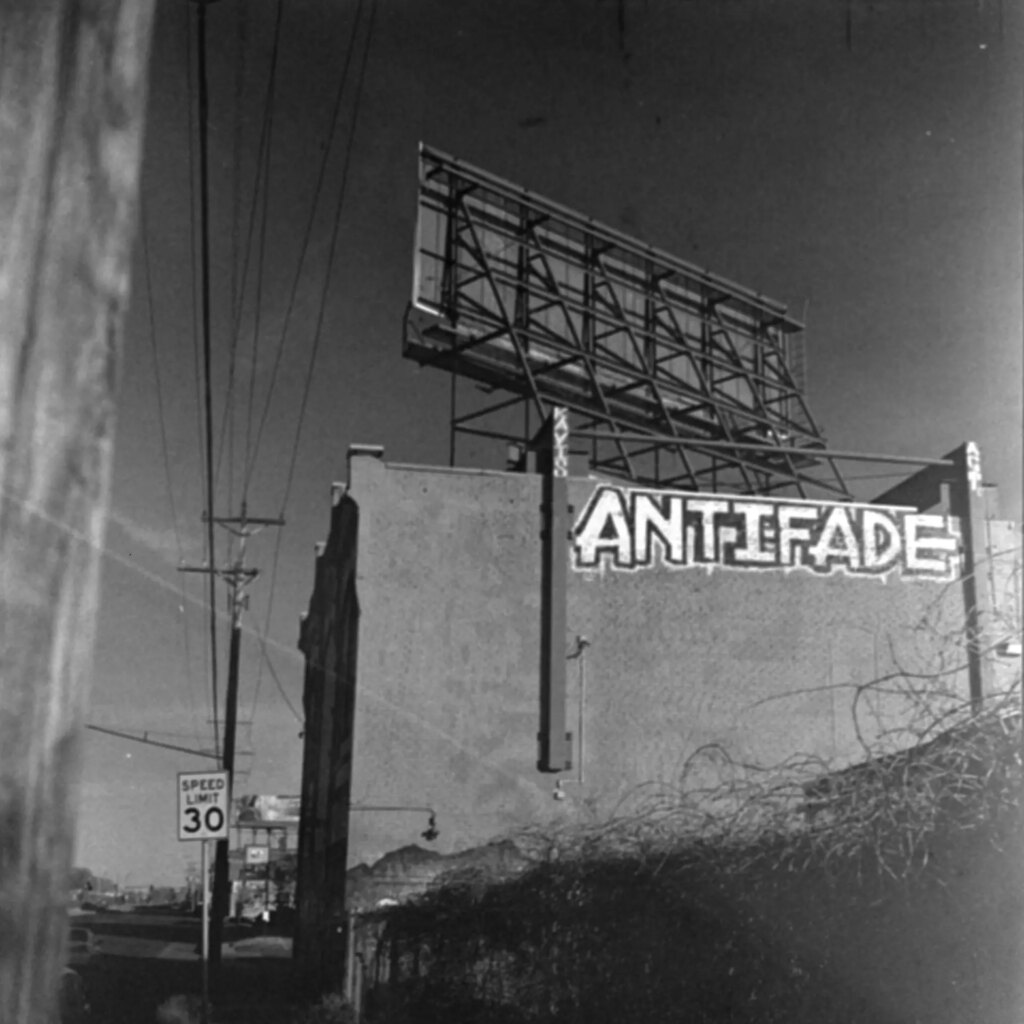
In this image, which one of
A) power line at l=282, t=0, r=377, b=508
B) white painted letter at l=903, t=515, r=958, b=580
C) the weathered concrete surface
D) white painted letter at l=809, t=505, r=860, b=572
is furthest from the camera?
white painted letter at l=903, t=515, r=958, b=580

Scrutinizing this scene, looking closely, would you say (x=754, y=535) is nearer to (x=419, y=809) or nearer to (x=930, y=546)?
(x=930, y=546)

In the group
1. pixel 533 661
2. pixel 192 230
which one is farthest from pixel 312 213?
pixel 533 661

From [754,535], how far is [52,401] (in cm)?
2054

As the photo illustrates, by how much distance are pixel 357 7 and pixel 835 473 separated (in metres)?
16.8

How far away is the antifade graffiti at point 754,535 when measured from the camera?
2161 centimetres

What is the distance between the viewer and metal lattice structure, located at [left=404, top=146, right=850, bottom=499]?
22.8 meters

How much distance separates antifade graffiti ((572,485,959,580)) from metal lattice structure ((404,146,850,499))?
3.84ft

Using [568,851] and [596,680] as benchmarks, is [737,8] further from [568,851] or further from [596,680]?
[596,680]

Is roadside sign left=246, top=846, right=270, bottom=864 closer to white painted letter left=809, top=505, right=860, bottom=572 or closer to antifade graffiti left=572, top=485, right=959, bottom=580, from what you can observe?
antifade graffiti left=572, top=485, right=959, bottom=580

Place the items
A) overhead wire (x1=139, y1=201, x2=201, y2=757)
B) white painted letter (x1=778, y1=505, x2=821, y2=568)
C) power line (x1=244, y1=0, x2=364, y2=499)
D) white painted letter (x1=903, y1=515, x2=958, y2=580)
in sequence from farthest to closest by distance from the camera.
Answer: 1. white painted letter (x1=903, y1=515, x2=958, y2=580)
2. white painted letter (x1=778, y1=505, x2=821, y2=568)
3. overhead wire (x1=139, y1=201, x2=201, y2=757)
4. power line (x1=244, y1=0, x2=364, y2=499)

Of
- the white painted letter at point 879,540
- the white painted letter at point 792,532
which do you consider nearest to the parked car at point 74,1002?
the white painted letter at point 792,532

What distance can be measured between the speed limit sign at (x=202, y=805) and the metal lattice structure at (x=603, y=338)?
10325 mm

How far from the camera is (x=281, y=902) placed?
46656 millimetres

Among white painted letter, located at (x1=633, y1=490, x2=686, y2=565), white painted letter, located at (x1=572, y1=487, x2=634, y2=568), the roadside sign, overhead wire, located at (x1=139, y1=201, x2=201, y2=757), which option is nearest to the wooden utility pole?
overhead wire, located at (x1=139, y1=201, x2=201, y2=757)
